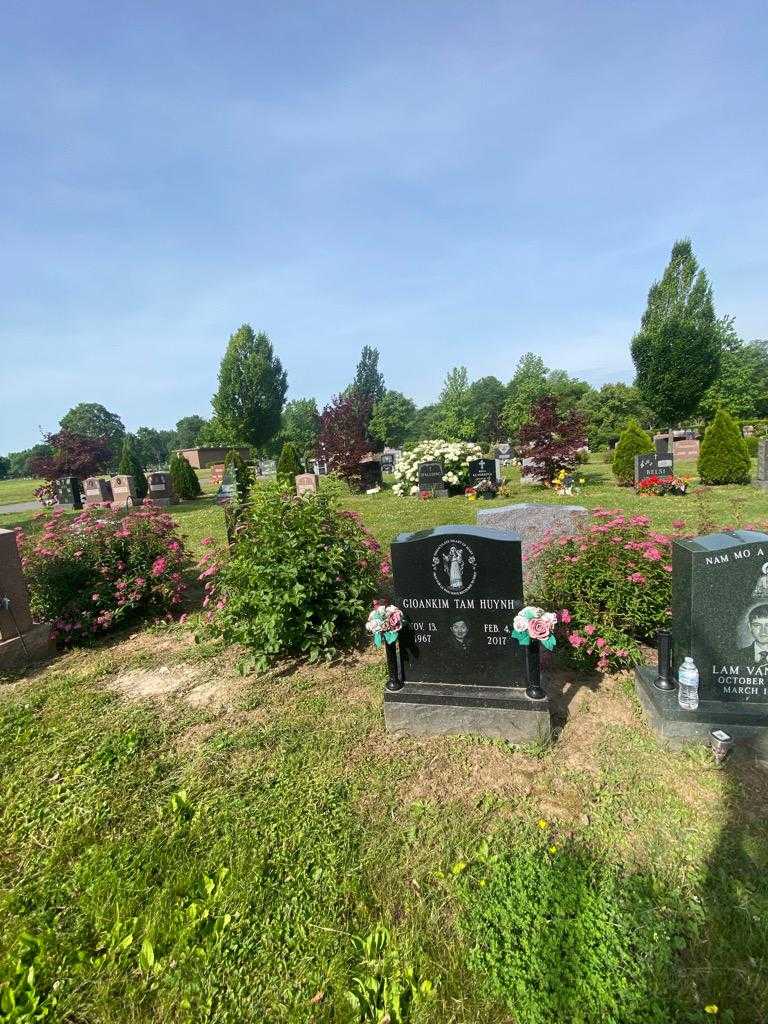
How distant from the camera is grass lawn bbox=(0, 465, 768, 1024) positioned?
1.94m

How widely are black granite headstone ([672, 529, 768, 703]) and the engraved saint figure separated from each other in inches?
63.4

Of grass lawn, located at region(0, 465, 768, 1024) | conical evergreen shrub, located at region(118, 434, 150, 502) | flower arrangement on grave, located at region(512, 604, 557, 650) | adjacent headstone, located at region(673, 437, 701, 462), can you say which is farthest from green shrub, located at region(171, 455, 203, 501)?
adjacent headstone, located at region(673, 437, 701, 462)

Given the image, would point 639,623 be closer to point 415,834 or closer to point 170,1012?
point 415,834

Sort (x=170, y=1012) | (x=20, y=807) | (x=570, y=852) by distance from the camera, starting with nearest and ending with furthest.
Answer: (x=170, y=1012) < (x=570, y=852) < (x=20, y=807)

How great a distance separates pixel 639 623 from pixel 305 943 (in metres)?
3.46

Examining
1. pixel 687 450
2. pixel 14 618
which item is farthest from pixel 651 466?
pixel 14 618

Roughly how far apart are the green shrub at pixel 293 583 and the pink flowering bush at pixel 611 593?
6.39 ft

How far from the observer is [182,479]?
21.6m

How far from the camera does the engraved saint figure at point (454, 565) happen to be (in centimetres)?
357

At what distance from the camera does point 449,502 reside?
50.3 ft

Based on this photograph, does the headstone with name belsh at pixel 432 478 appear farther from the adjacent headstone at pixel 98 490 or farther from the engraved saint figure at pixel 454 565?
the adjacent headstone at pixel 98 490

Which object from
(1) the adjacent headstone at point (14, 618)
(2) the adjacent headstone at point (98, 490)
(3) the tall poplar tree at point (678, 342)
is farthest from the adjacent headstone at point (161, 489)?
(3) the tall poplar tree at point (678, 342)

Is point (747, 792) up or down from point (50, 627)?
down

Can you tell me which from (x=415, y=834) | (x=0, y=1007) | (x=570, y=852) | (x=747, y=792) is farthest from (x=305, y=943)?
(x=747, y=792)
